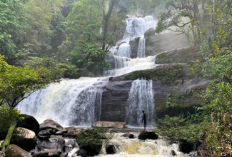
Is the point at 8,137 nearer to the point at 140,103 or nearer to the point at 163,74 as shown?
the point at 140,103

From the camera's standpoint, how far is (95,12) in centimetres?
2605

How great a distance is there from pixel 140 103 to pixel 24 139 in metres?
9.41

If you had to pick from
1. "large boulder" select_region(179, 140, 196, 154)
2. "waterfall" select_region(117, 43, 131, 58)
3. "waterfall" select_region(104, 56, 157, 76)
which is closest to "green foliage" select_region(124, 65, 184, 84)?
"waterfall" select_region(104, 56, 157, 76)

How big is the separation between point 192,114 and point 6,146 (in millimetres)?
11369

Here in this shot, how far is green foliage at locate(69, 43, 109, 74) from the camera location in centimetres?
2320

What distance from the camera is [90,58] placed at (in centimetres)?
2341

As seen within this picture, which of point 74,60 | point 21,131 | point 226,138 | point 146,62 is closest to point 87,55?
point 74,60

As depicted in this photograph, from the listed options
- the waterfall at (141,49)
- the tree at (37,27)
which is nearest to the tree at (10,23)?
the tree at (37,27)

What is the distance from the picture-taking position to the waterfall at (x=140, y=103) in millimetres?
14402

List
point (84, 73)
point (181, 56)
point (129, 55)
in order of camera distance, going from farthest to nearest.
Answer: point (129, 55)
point (84, 73)
point (181, 56)

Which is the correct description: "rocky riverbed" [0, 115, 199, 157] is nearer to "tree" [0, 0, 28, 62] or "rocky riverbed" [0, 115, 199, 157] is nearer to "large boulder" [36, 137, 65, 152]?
"large boulder" [36, 137, 65, 152]

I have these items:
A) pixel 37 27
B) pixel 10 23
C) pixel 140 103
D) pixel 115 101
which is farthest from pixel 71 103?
pixel 37 27

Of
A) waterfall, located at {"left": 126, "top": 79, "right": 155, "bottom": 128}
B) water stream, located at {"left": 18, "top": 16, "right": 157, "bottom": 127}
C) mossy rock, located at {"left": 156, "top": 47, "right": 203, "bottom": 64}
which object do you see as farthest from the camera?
mossy rock, located at {"left": 156, "top": 47, "right": 203, "bottom": 64}

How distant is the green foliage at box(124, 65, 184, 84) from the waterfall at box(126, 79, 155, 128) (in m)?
0.78
